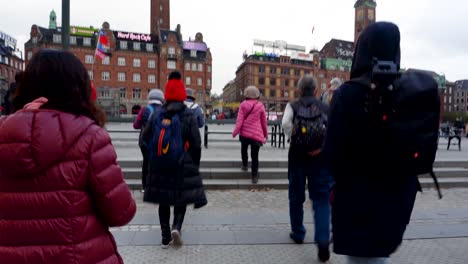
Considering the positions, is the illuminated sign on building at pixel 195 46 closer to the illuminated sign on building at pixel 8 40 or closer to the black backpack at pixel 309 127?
the illuminated sign on building at pixel 8 40

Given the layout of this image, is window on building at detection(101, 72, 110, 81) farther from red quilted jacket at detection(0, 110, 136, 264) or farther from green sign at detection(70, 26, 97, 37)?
red quilted jacket at detection(0, 110, 136, 264)

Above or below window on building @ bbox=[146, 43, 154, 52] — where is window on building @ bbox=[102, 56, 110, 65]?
below

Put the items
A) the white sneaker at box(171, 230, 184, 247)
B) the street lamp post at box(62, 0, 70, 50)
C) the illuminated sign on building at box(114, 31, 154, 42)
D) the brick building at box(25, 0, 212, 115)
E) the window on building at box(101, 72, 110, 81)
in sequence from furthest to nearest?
1. the illuminated sign on building at box(114, 31, 154, 42)
2. the window on building at box(101, 72, 110, 81)
3. the brick building at box(25, 0, 212, 115)
4. the street lamp post at box(62, 0, 70, 50)
5. the white sneaker at box(171, 230, 184, 247)

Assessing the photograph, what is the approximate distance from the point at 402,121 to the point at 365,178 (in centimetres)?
40

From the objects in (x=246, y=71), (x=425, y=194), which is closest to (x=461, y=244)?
(x=425, y=194)

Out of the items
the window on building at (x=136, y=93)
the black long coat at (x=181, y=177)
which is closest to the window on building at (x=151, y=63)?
the window on building at (x=136, y=93)

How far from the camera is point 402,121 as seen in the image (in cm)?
217

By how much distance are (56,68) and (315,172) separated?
314 centimetres

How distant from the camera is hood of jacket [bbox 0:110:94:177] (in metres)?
1.75

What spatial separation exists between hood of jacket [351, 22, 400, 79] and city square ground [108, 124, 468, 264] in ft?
8.62

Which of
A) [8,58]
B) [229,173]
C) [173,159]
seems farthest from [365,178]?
[8,58]

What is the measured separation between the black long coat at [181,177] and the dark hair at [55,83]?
7.99ft

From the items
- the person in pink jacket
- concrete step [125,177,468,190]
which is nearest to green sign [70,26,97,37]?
concrete step [125,177,468,190]

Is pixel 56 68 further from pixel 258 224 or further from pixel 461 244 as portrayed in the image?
pixel 461 244
